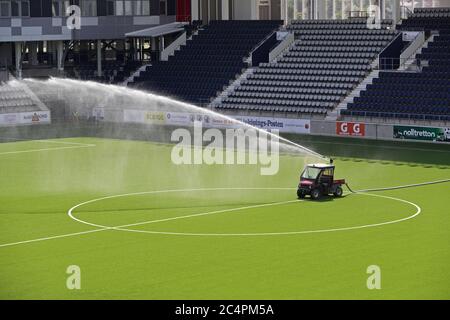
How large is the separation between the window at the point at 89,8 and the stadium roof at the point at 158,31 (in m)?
3.65

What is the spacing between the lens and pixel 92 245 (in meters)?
42.2

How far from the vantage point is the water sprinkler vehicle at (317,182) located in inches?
2035

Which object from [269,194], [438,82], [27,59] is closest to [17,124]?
[27,59]

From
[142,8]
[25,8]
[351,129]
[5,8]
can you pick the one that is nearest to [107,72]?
[142,8]

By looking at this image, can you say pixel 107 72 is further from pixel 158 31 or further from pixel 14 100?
pixel 14 100

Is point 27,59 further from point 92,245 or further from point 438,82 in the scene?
point 92,245

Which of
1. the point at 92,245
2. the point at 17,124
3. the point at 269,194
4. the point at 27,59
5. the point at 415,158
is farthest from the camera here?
the point at 27,59

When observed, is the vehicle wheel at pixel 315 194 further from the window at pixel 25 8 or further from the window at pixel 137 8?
the window at pixel 137 8

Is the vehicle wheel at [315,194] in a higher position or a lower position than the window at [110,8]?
lower

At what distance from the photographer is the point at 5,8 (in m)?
90.2

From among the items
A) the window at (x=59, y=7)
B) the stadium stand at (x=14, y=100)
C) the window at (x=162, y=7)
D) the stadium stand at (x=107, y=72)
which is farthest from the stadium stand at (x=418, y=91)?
the window at (x=59, y=7)

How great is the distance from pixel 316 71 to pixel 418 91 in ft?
35.4

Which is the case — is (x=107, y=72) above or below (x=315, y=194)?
above
